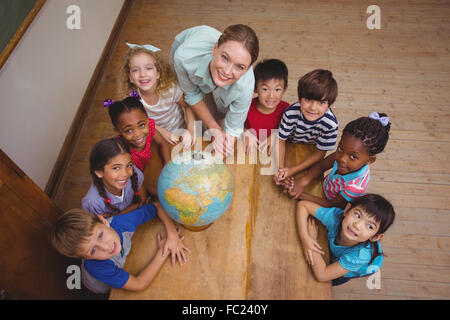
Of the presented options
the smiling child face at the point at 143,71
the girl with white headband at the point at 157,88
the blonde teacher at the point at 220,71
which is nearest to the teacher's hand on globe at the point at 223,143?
the blonde teacher at the point at 220,71

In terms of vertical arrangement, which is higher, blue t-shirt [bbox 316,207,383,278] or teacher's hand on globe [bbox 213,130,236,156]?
teacher's hand on globe [bbox 213,130,236,156]

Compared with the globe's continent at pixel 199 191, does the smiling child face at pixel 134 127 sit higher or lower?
higher

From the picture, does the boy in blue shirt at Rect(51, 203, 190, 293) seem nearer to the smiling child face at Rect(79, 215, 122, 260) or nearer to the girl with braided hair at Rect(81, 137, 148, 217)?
the smiling child face at Rect(79, 215, 122, 260)

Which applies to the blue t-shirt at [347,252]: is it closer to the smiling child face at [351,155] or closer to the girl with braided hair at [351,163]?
the girl with braided hair at [351,163]

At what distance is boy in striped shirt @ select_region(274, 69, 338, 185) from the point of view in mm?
1798

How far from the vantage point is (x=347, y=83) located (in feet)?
11.7

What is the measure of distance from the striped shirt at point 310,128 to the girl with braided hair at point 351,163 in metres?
0.13

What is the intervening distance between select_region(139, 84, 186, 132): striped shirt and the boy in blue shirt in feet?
2.66

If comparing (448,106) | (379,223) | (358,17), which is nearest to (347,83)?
(448,106)

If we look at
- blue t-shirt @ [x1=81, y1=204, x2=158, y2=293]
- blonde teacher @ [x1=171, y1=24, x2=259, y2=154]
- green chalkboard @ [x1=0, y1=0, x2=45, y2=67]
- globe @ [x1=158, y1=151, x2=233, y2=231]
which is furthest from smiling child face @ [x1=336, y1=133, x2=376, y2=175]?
green chalkboard @ [x1=0, y1=0, x2=45, y2=67]

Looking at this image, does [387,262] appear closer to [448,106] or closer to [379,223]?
[379,223]

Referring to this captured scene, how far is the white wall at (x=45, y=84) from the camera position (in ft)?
7.80

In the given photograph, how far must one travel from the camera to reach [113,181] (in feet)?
5.29

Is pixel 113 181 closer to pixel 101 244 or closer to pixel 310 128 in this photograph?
pixel 101 244
